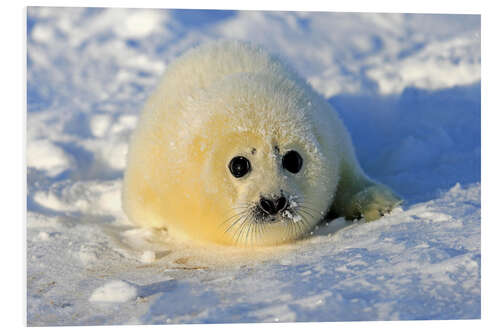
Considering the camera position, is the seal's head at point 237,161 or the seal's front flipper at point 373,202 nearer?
the seal's head at point 237,161

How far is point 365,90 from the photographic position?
595 cm

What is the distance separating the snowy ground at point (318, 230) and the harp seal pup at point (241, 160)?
6.3 inches

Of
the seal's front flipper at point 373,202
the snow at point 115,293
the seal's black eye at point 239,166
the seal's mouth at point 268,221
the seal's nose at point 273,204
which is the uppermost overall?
the seal's black eye at point 239,166

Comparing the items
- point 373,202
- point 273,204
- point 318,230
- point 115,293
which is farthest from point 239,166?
point 373,202

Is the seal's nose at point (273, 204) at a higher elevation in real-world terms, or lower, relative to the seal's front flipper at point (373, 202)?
lower

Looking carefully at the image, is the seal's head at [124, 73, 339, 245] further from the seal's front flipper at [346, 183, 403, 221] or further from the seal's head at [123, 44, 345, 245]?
the seal's front flipper at [346, 183, 403, 221]

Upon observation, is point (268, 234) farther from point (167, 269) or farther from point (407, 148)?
point (407, 148)

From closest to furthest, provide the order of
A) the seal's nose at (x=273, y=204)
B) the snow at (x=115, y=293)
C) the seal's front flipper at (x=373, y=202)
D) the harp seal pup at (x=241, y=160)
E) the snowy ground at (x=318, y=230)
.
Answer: the snowy ground at (x=318, y=230) → the snow at (x=115, y=293) → the seal's nose at (x=273, y=204) → the harp seal pup at (x=241, y=160) → the seal's front flipper at (x=373, y=202)

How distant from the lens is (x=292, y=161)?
304cm

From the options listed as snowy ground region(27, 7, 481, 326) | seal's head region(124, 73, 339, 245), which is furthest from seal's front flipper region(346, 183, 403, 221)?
seal's head region(124, 73, 339, 245)

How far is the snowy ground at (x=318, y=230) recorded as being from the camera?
7.79 feet

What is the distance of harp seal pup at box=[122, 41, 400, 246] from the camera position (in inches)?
117

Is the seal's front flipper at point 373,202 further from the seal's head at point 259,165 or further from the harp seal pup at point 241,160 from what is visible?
the seal's head at point 259,165

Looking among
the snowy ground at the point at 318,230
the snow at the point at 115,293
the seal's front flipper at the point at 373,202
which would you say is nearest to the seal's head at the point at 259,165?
the snowy ground at the point at 318,230
